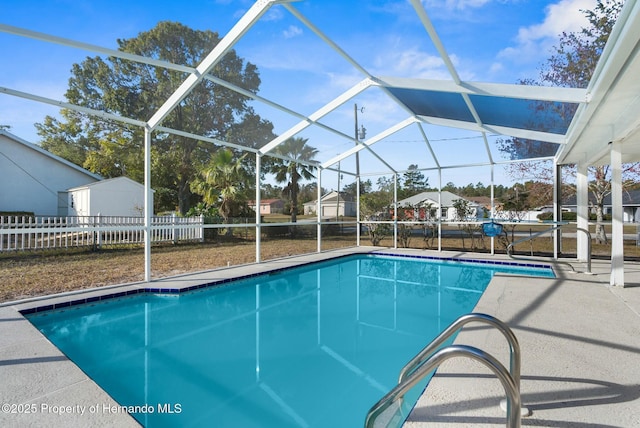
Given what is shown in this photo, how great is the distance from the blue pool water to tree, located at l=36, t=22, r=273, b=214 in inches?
153

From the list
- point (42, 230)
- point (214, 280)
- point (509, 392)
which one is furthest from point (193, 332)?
point (509, 392)

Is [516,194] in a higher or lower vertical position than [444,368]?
higher

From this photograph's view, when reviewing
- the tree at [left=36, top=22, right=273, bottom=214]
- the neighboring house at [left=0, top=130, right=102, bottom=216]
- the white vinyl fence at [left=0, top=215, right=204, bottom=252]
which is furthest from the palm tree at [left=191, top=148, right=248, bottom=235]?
the neighboring house at [left=0, top=130, right=102, bottom=216]

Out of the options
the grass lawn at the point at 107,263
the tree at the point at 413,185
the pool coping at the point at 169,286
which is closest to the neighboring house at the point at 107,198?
the grass lawn at the point at 107,263

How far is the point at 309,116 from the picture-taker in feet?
23.4

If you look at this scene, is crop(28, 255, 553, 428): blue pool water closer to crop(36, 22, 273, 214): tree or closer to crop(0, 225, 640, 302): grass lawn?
crop(0, 225, 640, 302): grass lawn

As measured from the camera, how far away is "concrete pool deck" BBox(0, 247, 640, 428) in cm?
205

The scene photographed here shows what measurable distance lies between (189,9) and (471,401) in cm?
728

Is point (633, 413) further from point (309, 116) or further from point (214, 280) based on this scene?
point (309, 116)

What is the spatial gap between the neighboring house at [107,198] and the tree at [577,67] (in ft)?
46.0

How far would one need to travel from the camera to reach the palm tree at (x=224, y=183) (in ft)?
47.1

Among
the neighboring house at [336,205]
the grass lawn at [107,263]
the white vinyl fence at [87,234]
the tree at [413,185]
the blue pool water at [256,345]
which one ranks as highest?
the tree at [413,185]

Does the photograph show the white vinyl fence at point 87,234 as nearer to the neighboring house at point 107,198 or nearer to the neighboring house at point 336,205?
the neighboring house at point 107,198

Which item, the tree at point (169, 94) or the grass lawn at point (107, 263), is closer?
the grass lawn at point (107, 263)
